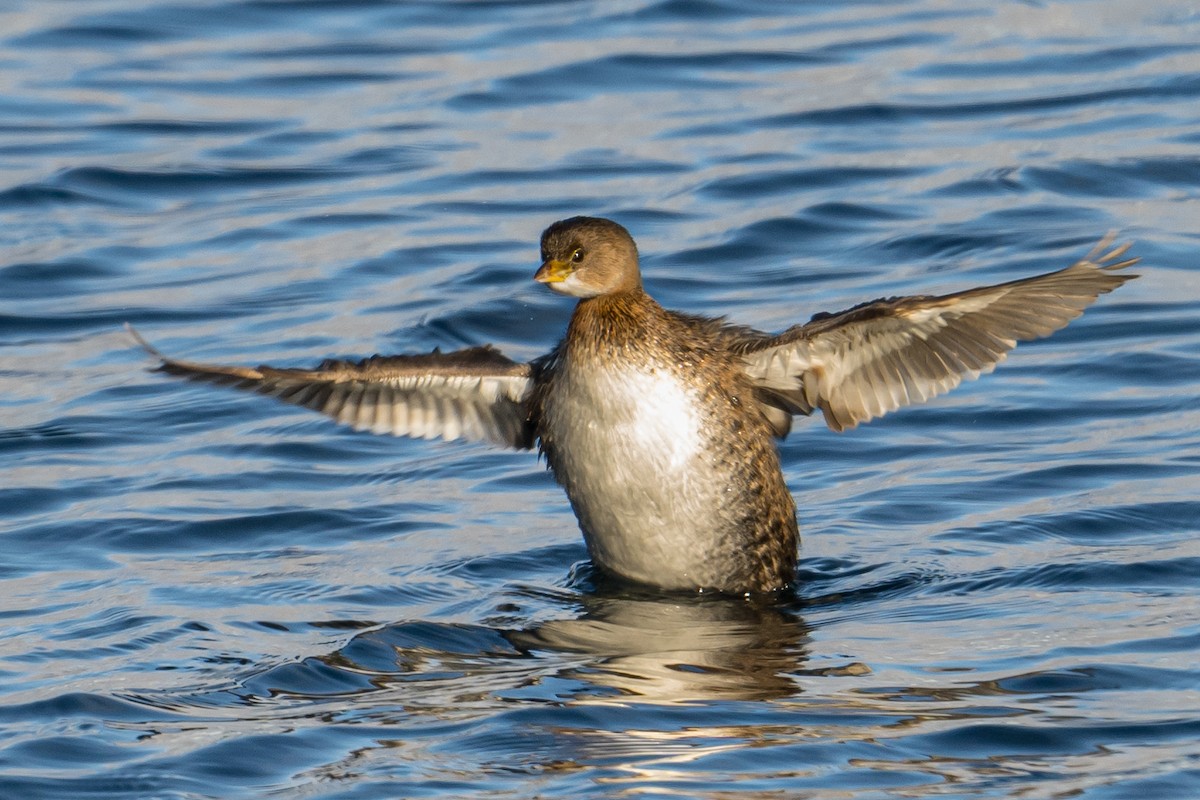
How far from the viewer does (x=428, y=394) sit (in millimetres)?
8742

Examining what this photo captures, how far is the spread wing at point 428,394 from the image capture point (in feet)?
27.2

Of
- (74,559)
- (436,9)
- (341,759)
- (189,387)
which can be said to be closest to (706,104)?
(436,9)

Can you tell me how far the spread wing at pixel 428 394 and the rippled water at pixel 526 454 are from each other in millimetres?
533

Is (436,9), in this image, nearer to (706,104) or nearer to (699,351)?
(706,104)

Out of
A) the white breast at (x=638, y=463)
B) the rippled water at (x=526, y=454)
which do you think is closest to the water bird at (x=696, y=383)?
the white breast at (x=638, y=463)

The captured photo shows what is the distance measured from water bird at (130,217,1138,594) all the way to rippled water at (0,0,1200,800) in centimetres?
29

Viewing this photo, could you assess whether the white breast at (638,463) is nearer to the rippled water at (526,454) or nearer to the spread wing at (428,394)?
the rippled water at (526,454)

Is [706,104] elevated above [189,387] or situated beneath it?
elevated above

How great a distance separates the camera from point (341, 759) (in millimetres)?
6402

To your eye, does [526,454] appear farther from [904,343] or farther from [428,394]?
[904,343]

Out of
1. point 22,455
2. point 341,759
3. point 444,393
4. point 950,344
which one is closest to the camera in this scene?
point 341,759

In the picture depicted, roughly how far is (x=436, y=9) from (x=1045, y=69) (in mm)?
5770

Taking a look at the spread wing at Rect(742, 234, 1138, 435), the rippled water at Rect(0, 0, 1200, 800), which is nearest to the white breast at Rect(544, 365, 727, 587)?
the rippled water at Rect(0, 0, 1200, 800)

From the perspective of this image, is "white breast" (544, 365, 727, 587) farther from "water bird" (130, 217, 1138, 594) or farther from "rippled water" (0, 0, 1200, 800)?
"rippled water" (0, 0, 1200, 800)
